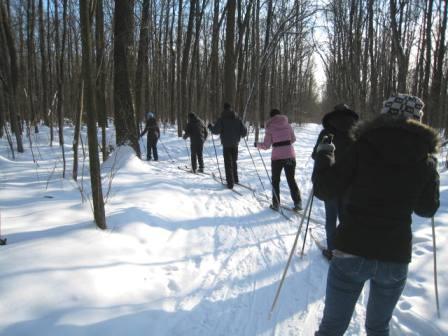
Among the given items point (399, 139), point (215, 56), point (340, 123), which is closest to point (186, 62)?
point (215, 56)

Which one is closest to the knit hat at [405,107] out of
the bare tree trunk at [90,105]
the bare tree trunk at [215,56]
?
the bare tree trunk at [90,105]

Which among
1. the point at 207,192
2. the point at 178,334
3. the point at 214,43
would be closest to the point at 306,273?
the point at 178,334

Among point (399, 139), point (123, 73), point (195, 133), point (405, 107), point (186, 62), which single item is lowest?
point (195, 133)

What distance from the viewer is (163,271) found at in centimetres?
391

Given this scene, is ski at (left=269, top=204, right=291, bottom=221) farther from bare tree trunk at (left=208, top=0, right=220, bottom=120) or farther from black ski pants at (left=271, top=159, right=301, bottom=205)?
bare tree trunk at (left=208, top=0, right=220, bottom=120)

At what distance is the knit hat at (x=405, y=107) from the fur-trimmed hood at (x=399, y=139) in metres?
0.09

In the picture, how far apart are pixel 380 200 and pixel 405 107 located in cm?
59

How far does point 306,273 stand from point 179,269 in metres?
1.53

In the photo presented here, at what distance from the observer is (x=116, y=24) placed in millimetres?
9148

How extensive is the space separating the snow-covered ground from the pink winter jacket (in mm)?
1125

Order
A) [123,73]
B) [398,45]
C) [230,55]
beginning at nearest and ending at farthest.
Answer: [123,73], [398,45], [230,55]

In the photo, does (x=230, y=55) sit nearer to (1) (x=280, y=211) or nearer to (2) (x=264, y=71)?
(1) (x=280, y=211)

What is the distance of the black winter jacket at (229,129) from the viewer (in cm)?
844

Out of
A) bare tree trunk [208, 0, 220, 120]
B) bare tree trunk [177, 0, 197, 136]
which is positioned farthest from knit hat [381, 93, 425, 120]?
bare tree trunk [208, 0, 220, 120]
